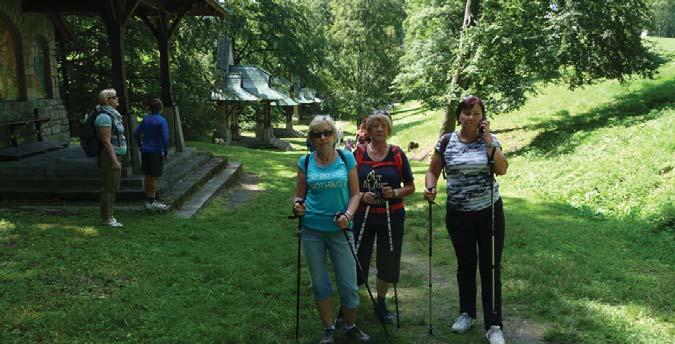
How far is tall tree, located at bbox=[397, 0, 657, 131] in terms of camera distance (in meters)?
14.3

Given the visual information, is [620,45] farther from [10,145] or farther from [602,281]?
[10,145]

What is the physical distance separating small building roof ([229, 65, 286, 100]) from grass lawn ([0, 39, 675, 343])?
54.3 feet

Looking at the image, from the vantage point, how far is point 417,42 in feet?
55.5

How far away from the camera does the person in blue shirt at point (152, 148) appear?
7.32 meters

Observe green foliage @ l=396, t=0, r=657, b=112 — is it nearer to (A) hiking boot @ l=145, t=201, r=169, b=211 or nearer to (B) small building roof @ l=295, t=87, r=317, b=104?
(A) hiking boot @ l=145, t=201, r=169, b=211

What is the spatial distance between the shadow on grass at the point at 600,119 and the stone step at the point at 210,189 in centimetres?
834

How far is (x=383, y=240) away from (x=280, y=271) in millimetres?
1926

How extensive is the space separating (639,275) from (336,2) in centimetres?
3053

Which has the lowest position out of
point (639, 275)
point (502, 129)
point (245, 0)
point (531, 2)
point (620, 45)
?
point (639, 275)

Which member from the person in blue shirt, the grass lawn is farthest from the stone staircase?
the grass lawn

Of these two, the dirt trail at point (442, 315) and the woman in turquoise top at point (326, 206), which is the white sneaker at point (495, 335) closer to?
the dirt trail at point (442, 315)

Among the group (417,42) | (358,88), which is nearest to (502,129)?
(417,42)

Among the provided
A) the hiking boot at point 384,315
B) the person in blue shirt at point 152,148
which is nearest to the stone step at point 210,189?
the person in blue shirt at point 152,148

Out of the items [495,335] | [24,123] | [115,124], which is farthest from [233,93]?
[495,335]
